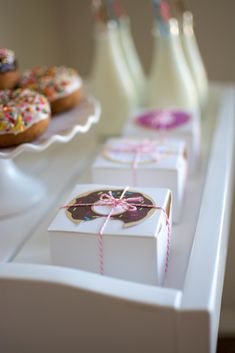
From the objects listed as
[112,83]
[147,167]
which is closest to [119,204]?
[147,167]

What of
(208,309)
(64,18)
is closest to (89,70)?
(64,18)

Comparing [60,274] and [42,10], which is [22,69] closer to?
[42,10]

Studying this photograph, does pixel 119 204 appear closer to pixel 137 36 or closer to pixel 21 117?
pixel 21 117

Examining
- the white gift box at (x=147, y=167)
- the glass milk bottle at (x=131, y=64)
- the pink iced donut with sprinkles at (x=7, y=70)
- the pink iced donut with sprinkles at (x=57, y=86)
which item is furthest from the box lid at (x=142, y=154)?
the glass milk bottle at (x=131, y=64)

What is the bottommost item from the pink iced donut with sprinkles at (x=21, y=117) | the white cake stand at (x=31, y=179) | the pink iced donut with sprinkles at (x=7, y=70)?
the white cake stand at (x=31, y=179)

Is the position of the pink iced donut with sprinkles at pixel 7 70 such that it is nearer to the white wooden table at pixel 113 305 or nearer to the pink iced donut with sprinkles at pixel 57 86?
the pink iced donut with sprinkles at pixel 57 86
